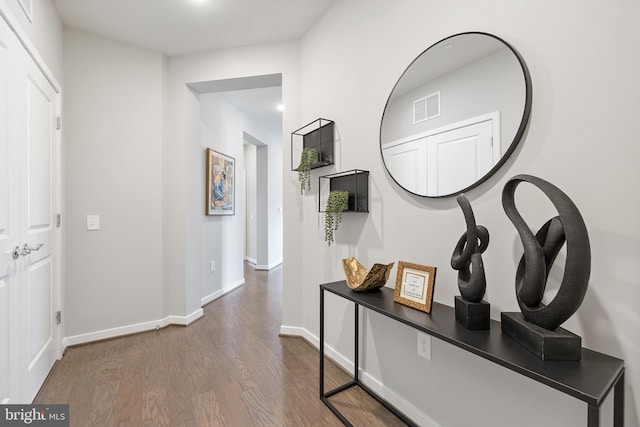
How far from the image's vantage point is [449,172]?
132cm

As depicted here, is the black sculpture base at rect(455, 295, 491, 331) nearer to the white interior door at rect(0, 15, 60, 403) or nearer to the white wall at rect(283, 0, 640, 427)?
the white wall at rect(283, 0, 640, 427)

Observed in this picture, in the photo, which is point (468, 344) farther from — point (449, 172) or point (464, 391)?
point (449, 172)

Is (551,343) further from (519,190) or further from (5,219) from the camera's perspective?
(5,219)

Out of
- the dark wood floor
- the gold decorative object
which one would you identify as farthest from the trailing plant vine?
the dark wood floor

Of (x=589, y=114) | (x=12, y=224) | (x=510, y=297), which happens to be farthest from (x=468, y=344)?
(x=12, y=224)

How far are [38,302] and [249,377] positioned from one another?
138 cm

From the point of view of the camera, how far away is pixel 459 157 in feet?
4.19

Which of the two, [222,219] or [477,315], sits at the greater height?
[222,219]

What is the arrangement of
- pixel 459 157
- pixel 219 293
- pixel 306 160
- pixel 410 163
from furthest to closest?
pixel 219 293, pixel 306 160, pixel 410 163, pixel 459 157

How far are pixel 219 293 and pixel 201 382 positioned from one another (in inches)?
74.9

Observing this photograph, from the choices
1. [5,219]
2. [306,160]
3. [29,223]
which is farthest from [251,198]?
[5,219]

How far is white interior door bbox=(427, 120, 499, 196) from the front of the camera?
1188 mm

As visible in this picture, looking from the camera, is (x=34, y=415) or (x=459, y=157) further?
(x=34, y=415)

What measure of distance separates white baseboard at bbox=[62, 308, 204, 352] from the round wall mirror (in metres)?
2.40
